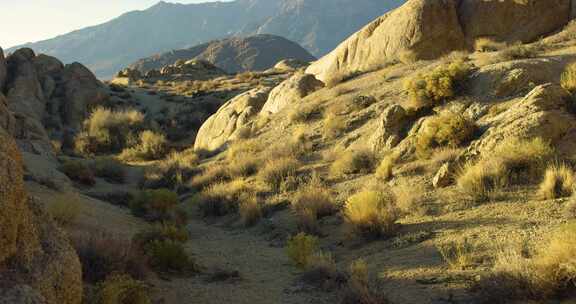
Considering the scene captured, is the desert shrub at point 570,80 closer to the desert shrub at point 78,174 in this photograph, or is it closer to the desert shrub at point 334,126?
the desert shrub at point 334,126

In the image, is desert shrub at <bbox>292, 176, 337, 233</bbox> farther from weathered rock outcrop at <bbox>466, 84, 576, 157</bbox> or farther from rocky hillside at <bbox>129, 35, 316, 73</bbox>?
rocky hillside at <bbox>129, 35, 316, 73</bbox>

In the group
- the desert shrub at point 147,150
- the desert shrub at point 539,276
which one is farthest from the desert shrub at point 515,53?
the desert shrub at point 147,150

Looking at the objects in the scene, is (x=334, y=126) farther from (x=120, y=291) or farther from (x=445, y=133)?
(x=120, y=291)

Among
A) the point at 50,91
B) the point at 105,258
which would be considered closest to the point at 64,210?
the point at 105,258

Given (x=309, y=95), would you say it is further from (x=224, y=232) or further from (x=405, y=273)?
(x=405, y=273)

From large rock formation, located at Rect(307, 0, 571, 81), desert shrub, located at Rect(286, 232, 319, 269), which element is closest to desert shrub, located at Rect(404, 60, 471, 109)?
desert shrub, located at Rect(286, 232, 319, 269)

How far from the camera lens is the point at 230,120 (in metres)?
24.2

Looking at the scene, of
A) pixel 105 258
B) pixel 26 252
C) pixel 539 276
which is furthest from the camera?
pixel 105 258

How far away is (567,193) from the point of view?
26.6ft

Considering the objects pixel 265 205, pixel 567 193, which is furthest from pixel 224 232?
pixel 567 193

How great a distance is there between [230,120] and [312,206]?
1375 cm

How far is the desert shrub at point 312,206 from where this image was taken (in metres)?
10.4

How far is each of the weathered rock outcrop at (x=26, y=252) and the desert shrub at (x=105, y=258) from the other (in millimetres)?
1418

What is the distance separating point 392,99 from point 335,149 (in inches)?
113
